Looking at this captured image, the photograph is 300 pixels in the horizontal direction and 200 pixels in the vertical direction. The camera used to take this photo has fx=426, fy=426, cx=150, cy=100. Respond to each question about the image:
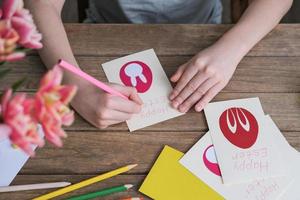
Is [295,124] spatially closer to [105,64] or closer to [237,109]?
[237,109]

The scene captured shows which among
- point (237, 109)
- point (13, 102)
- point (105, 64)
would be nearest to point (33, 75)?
point (105, 64)

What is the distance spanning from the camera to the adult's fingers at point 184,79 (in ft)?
2.92

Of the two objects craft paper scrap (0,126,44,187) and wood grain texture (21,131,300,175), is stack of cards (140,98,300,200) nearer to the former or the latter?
wood grain texture (21,131,300,175)

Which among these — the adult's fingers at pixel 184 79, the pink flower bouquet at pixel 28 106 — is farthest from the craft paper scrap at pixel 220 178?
the pink flower bouquet at pixel 28 106

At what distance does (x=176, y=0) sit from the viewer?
124 cm

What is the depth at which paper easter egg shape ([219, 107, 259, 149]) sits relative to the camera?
0.84m

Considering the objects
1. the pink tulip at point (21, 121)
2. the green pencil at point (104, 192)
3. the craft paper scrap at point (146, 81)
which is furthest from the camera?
the craft paper scrap at point (146, 81)

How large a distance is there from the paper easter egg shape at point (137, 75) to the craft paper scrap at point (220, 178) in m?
0.17

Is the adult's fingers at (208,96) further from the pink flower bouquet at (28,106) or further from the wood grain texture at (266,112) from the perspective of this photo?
the pink flower bouquet at (28,106)

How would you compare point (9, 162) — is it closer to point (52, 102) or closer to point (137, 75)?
point (137, 75)

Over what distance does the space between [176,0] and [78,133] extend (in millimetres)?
575

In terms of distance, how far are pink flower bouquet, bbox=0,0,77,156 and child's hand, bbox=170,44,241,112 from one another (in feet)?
1.53

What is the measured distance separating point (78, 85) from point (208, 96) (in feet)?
0.91

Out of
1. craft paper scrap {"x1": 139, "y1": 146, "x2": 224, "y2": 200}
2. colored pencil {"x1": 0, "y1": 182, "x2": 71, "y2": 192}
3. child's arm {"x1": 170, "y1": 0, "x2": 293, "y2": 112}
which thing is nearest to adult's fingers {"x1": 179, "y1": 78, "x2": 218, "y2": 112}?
child's arm {"x1": 170, "y1": 0, "x2": 293, "y2": 112}
